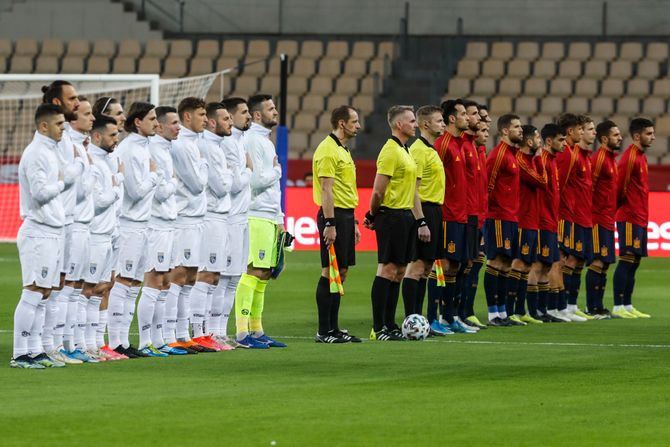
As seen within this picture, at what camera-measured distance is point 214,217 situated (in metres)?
13.2

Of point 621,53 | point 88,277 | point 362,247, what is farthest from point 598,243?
point 621,53

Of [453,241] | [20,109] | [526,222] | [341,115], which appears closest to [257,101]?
[341,115]

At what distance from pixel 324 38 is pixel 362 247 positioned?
29.5 feet

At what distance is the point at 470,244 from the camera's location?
50.3 ft

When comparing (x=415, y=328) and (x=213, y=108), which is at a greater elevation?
(x=213, y=108)

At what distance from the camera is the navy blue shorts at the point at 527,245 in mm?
16469

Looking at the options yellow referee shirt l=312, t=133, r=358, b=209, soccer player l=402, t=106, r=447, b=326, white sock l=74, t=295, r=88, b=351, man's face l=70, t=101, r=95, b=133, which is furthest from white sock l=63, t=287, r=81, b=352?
soccer player l=402, t=106, r=447, b=326

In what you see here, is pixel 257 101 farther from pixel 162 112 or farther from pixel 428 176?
pixel 428 176

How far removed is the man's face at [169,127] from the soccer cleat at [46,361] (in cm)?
224

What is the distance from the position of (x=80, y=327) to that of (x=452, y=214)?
4.52m

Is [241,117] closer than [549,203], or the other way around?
[241,117]

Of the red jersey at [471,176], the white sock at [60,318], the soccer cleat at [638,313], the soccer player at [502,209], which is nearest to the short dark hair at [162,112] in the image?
the white sock at [60,318]

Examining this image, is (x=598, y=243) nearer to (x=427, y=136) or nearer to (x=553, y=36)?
(x=427, y=136)

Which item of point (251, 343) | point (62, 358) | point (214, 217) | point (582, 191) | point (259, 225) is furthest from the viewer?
point (582, 191)
